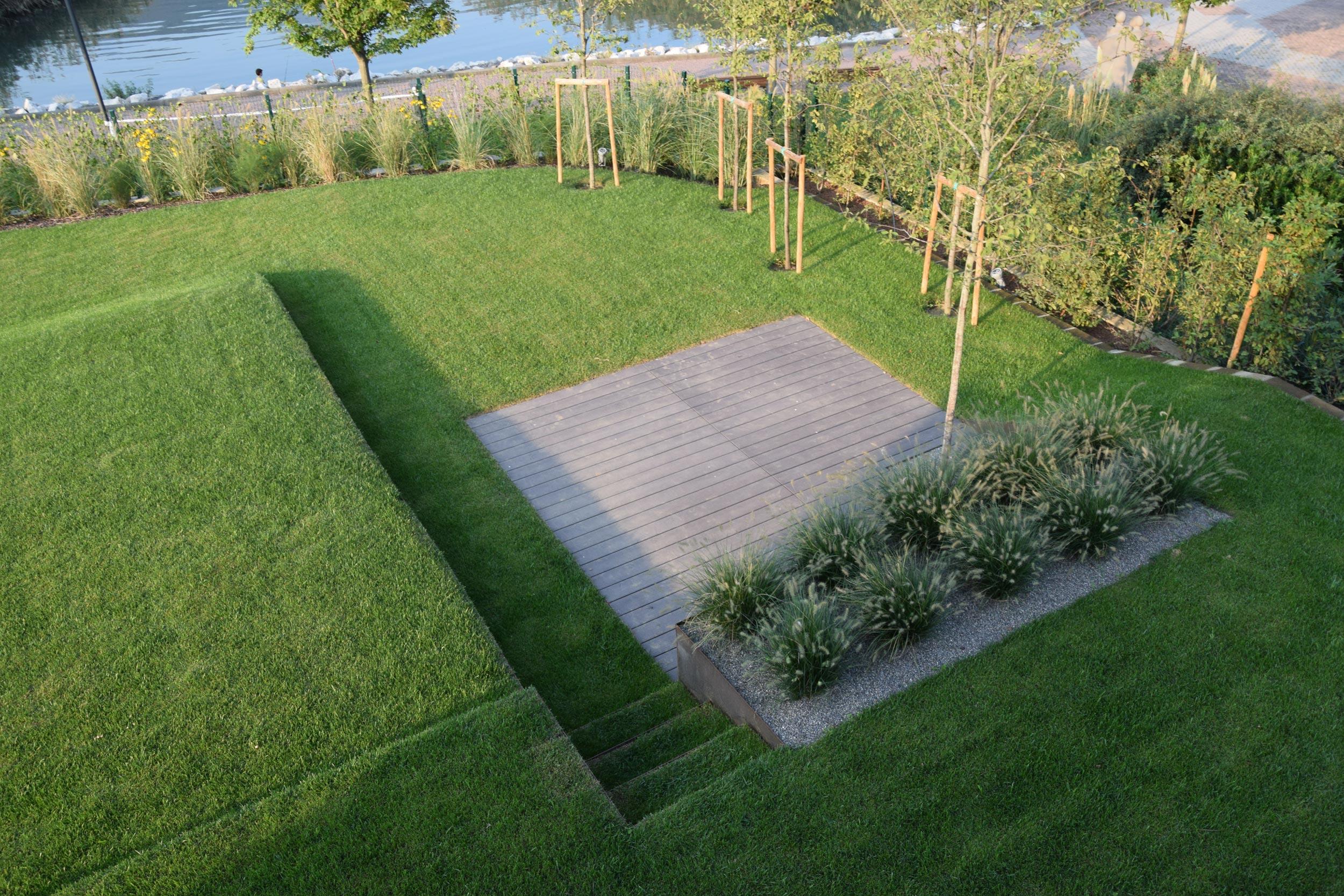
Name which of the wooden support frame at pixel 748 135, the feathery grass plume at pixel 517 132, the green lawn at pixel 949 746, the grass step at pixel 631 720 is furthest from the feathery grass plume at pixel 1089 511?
the feathery grass plume at pixel 517 132

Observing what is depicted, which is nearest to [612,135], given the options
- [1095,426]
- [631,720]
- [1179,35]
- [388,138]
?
[388,138]

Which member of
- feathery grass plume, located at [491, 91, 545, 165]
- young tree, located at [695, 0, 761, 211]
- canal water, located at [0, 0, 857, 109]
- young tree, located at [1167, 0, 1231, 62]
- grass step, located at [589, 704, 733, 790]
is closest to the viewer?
grass step, located at [589, 704, 733, 790]

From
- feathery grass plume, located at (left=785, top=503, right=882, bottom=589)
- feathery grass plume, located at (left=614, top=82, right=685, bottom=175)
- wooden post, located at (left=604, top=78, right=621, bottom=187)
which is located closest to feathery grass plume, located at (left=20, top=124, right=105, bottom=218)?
wooden post, located at (left=604, top=78, right=621, bottom=187)

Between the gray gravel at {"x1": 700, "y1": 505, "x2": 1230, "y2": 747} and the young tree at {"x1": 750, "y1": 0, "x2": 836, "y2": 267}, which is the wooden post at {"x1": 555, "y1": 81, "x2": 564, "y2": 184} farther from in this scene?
the gray gravel at {"x1": 700, "y1": 505, "x2": 1230, "y2": 747}

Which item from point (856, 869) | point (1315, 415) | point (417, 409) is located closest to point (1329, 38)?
point (1315, 415)

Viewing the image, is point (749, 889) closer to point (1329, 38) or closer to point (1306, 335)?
point (1306, 335)

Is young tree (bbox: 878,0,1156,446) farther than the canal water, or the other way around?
the canal water

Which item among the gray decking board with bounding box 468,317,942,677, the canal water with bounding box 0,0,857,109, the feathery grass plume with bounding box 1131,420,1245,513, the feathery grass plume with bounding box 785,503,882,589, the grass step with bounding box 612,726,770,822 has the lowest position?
the canal water with bounding box 0,0,857,109
